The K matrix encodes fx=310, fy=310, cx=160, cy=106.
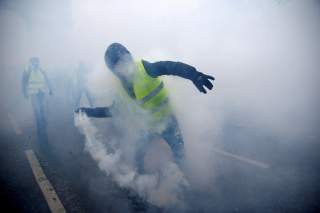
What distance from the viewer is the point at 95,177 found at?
5.11 metres

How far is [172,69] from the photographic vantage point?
3.49 m

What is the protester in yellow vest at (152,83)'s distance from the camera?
3426 millimetres

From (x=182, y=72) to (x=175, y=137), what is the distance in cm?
99

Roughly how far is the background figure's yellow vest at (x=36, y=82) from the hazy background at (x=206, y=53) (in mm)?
1644

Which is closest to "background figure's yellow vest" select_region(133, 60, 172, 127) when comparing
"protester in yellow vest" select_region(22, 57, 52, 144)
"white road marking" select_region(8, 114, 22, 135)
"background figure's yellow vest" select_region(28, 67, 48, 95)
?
"protester in yellow vest" select_region(22, 57, 52, 144)

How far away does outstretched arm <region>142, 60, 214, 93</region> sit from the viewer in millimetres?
3314

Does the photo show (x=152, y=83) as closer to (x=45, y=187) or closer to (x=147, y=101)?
(x=147, y=101)

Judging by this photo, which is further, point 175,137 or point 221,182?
point 221,182

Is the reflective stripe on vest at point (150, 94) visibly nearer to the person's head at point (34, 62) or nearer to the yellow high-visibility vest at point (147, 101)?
the yellow high-visibility vest at point (147, 101)

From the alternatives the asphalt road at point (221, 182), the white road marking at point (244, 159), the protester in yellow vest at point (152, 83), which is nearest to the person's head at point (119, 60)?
the protester in yellow vest at point (152, 83)

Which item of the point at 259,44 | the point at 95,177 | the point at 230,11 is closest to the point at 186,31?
the point at 230,11

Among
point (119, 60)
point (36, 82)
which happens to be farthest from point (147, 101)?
point (36, 82)

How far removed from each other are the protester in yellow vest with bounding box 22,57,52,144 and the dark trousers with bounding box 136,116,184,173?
13.5ft

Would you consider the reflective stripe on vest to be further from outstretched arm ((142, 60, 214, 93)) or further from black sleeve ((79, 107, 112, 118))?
black sleeve ((79, 107, 112, 118))
